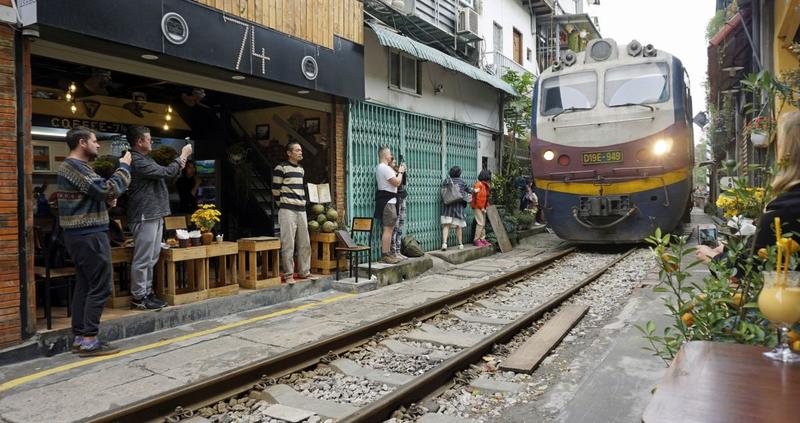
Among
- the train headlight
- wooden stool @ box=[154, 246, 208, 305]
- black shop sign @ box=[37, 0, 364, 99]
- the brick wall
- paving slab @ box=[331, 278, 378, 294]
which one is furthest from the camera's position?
the train headlight

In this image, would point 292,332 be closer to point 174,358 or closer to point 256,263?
point 174,358

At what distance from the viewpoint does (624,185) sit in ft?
30.8

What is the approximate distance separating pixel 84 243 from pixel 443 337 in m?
3.35

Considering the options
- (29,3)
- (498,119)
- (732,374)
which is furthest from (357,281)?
(498,119)

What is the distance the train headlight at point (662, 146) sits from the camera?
904 centimetres

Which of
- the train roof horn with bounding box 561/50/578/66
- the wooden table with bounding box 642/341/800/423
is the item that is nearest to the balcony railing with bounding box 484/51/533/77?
the train roof horn with bounding box 561/50/578/66

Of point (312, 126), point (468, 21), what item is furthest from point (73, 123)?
point (468, 21)

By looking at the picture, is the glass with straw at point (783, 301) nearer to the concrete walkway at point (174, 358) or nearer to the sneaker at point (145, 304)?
the concrete walkway at point (174, 358)

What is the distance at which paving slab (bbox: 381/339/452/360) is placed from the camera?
15.0 feet

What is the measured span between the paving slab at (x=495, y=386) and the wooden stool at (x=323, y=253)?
4.08 m

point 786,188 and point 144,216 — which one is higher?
point 786,188

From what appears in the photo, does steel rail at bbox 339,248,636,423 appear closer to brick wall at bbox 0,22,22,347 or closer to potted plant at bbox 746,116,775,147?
potted plant at bbox 746,116,775,147

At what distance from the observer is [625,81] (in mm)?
9688

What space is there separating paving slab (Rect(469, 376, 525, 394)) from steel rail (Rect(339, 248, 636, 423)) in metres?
0.21
